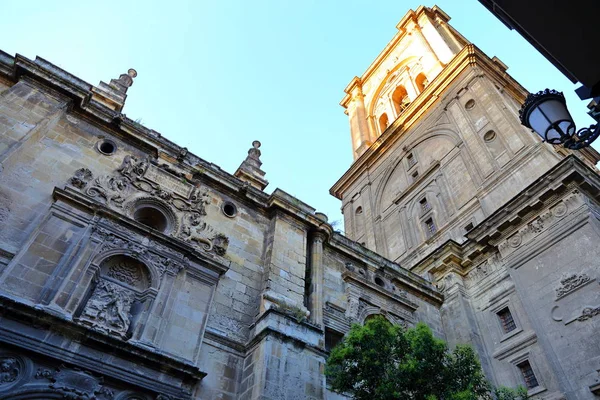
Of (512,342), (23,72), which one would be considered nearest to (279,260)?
(512,342)

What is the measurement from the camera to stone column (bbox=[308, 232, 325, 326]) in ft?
44.7

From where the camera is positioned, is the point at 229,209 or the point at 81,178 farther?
the point at 229,209

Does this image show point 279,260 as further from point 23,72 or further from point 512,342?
point 23,72

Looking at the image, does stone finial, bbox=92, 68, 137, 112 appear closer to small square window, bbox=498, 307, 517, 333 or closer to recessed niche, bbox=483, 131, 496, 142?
small square window, bbox=498, 307, 517, 333

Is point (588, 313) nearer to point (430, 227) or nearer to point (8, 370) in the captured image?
point (430, 227)

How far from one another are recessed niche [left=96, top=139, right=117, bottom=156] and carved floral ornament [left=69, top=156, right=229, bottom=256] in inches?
19.9

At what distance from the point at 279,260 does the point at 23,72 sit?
9.25m

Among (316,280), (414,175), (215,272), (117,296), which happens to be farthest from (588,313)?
(414,175)

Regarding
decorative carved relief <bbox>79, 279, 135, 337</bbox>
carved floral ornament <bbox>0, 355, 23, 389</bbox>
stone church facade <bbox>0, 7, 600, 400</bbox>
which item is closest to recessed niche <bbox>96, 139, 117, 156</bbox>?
stone church facade <bbox>0, 7, 600, 400</bbox>

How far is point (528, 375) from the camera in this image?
14.3 metres

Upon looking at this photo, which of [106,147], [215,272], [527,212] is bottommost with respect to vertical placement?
[215,272]

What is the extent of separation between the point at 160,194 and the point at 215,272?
2.95 meters

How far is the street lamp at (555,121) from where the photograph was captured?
5.29m

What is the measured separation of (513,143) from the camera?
72.0 feet
